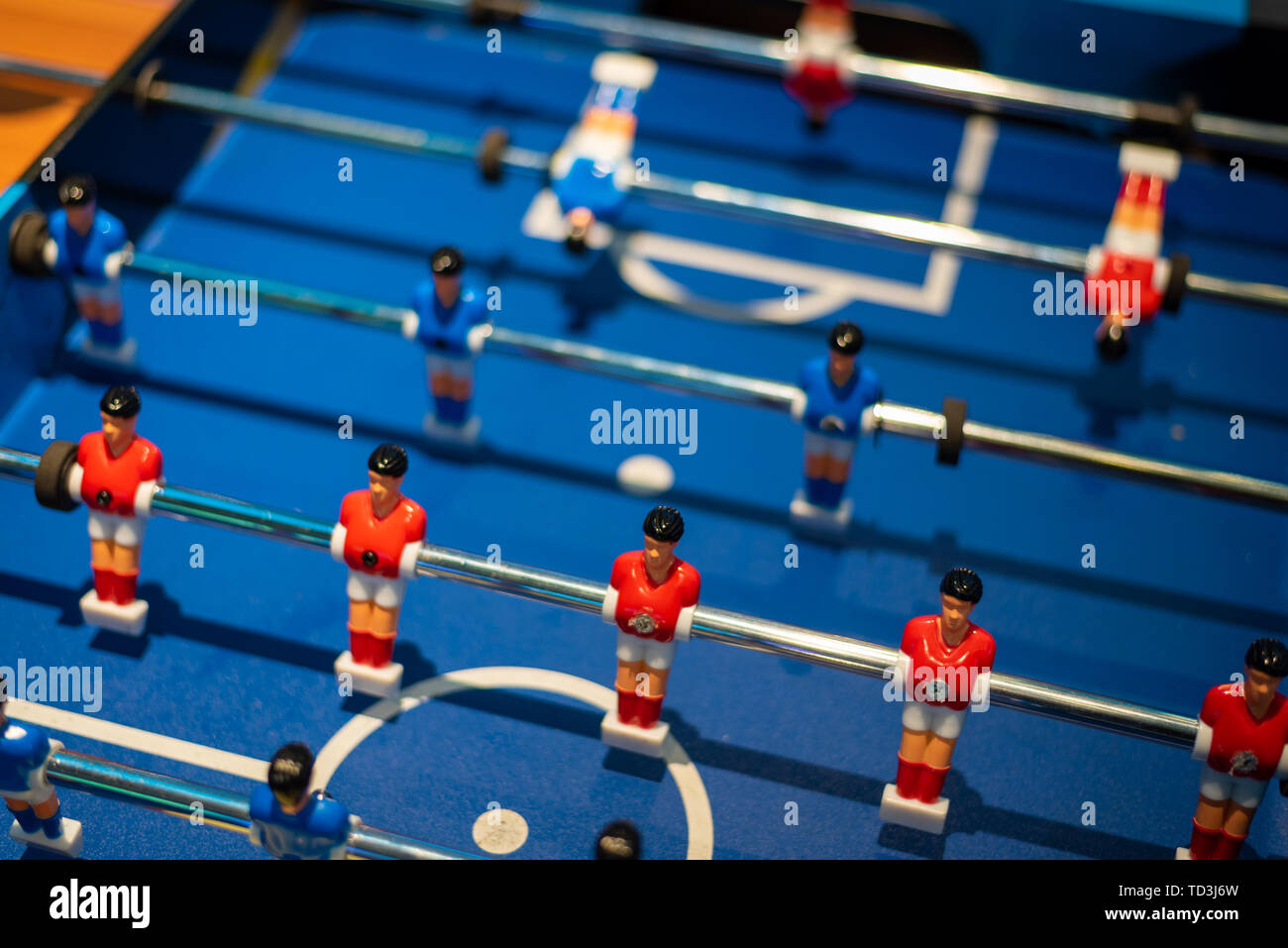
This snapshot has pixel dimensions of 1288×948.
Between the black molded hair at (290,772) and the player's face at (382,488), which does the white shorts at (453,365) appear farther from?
the black molded hair at (290,772)

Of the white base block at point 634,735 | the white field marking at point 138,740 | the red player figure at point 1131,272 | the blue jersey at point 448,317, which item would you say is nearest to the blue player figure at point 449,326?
the blue jersey at point 448,317

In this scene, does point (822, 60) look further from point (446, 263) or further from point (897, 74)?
point (446, 263)

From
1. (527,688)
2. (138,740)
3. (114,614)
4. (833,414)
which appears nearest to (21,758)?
(138,740)

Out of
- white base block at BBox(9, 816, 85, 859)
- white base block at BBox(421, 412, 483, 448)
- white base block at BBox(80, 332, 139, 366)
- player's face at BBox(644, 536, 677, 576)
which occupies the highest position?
white base block at BBox(80, 332, 139, 366)

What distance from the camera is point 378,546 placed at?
5.12 meters

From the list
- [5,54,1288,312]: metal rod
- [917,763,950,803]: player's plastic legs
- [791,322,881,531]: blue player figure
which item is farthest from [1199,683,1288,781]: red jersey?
[5,54,1288,312]: metal rod

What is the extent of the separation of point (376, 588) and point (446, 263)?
1341mm

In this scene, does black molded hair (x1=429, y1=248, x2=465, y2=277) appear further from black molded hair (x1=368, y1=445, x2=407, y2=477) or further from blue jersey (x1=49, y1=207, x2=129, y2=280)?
blue jersey (x1=49, y1=207, x2=129, y2=280)

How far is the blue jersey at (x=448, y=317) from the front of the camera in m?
6.02

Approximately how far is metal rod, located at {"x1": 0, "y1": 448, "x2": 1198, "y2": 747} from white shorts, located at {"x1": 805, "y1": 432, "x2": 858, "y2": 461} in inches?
42.1

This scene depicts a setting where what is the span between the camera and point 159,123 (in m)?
7.23

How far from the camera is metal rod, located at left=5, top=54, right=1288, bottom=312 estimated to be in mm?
6441

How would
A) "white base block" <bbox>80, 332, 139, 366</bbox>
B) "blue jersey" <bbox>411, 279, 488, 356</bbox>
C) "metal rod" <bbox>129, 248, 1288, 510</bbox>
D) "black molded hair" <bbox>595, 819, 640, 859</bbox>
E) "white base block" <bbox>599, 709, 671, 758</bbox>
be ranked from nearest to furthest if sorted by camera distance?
1. "black molded hair" <bbox>595, 819, 640, 859</bbox>
2. "white base block" <bbox>599, 709, 671, 758</bbox>
3. "metal rod" <bbox>129, 248, 1288, 510</bbox>
4. "blue jersey" <bbox>411, 279, 488, 356</bbox>
5. "white base block" <bbox>80, 332, 139, 366</bbox>
